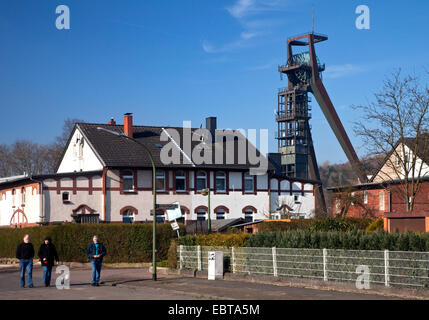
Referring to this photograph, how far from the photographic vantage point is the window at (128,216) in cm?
5284

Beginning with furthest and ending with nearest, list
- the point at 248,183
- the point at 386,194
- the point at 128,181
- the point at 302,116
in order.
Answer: the point at 302,116
the point at 248,183
the point at 128,181
the point at 386,194

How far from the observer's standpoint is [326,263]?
22234mm

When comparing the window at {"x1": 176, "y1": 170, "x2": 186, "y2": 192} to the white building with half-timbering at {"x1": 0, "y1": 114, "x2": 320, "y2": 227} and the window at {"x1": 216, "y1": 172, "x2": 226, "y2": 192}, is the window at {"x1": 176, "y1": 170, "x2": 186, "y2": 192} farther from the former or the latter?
the window at {"x1": 216, "y1": 172, "x2": 226, "y2": 192}

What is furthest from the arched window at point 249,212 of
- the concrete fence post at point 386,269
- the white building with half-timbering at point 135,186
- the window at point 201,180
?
the concrete fence post at point 386,269

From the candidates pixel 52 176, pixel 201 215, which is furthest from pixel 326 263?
pixel 201 215

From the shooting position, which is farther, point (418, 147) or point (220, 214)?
point (220, 214)

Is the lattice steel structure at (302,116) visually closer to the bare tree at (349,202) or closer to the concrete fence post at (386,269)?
the bare tree at (349,202)

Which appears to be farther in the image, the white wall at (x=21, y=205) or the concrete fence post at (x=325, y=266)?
the white wall at (x=21, y=205)

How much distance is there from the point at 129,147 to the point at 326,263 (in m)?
35.2

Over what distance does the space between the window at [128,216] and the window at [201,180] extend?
649 centimetres

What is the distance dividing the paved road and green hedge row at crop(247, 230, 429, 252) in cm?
198

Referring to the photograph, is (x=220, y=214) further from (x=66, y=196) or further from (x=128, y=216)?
(x=66, y=196)

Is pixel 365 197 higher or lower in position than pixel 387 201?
higher
